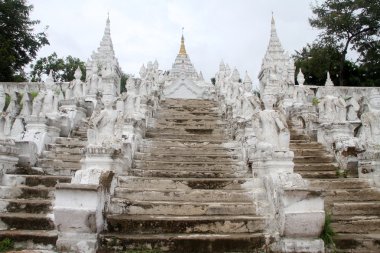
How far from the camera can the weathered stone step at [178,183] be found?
7984 millimetres

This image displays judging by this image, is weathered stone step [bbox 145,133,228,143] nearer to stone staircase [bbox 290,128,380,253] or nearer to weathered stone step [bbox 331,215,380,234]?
stone staircase [bbox 290,128,380,253]

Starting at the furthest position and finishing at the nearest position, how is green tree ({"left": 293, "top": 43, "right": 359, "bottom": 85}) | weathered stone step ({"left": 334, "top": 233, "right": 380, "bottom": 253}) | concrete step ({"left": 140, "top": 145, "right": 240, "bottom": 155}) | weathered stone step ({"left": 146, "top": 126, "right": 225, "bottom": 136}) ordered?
green tree ({"left": 293, "top": 43, "right": 359, "bottom": 85})
weathered stone step ({"left": 146, "top": 126, "right": 225, "bottom": 136})
concrete step ({"left": 140, "top": 145, "right": 240, "bottom": 155})
weathered stone step ({"left": 334, "top": 233, "right": 380, "bottom": 253})

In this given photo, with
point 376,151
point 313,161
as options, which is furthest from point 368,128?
point 313,161

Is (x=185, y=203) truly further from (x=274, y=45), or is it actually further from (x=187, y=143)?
(x=274, y=45)

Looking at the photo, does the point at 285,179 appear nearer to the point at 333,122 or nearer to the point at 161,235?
the point at 161,235

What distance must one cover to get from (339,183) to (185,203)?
3.33m

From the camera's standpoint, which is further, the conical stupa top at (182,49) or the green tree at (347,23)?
the conical stupa top at (182,49)

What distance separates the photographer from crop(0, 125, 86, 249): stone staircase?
6449 mm

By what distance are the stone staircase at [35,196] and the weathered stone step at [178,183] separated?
1289 mm

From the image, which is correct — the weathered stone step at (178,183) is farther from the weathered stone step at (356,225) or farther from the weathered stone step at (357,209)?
the weathered stone step at (356,225)

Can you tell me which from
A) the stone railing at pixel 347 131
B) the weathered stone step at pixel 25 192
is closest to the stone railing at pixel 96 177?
the weathered stone step at pixel 25 192

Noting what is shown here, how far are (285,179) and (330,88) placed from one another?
6717mm

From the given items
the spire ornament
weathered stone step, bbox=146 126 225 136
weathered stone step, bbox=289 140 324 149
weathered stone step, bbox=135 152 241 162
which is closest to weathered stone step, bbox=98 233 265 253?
weathered stone step, bbox=135 152 241 162

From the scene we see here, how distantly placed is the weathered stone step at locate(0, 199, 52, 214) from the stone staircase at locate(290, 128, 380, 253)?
191 inches
